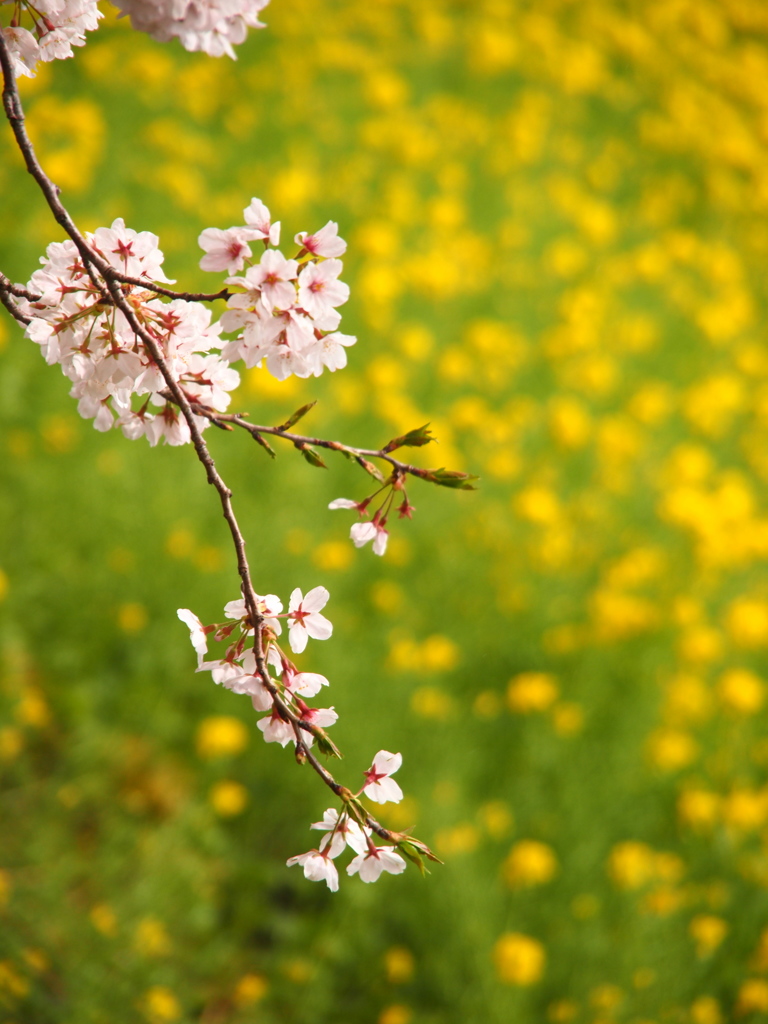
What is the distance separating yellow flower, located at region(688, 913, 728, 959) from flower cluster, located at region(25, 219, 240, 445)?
167 cm

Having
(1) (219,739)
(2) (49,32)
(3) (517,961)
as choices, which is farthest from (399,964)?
(2) (49,32)

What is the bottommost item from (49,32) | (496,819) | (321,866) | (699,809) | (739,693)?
(321,866)

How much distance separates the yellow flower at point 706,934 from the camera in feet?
5.91

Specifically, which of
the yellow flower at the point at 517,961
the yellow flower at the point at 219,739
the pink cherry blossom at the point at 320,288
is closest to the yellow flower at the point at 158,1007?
the yellow flower at the point at 219,739

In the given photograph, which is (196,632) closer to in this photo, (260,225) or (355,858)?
(355,858)

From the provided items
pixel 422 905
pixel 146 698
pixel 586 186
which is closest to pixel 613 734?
pixel 422 905

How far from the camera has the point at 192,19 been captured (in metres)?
0.62

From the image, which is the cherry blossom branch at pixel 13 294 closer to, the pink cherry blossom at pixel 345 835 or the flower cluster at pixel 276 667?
the flower cluster at pixel 276 667

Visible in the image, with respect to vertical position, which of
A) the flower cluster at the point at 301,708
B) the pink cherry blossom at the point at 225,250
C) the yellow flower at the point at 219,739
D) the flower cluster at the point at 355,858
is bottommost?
the flower cluster at the point at 355,858

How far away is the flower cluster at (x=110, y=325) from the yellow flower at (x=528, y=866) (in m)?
1.41

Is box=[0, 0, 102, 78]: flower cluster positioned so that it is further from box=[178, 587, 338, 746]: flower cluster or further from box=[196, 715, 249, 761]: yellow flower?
box=[196, 715, 249, 761]: yellow flower

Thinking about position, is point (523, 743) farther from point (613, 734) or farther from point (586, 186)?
point (586, 186)

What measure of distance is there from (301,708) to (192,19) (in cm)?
54

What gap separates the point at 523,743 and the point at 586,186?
3502mm
